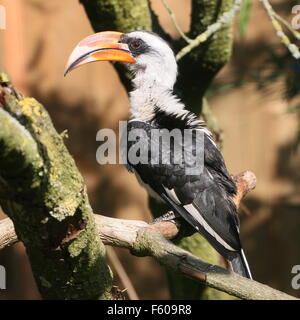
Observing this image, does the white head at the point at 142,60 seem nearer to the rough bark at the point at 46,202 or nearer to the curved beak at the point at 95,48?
the curved beak at the point at 95,48

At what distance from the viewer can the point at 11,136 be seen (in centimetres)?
135

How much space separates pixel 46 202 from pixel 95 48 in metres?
1.52

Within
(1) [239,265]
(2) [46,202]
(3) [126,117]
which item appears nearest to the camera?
Answer: (2) [46,202]

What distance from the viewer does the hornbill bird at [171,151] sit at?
104 inches

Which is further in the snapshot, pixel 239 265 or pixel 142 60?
pixel 142 60

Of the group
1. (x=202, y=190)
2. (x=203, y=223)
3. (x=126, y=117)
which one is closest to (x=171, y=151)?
(x=202, y=190)

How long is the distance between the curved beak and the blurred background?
3.74 feet

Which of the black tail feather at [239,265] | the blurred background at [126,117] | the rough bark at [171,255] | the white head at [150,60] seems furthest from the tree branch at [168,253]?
the blurred background at [126,117]

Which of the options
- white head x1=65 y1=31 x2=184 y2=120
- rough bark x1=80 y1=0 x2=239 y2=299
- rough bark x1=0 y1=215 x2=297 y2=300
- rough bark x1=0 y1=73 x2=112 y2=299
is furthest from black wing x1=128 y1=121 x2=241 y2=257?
rough bark x1=0 y1=73 x2=112 y2=299

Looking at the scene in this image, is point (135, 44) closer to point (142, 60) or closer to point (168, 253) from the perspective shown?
point (142, 60)

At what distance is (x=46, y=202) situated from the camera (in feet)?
4.96

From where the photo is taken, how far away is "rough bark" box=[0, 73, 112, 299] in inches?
55.1
